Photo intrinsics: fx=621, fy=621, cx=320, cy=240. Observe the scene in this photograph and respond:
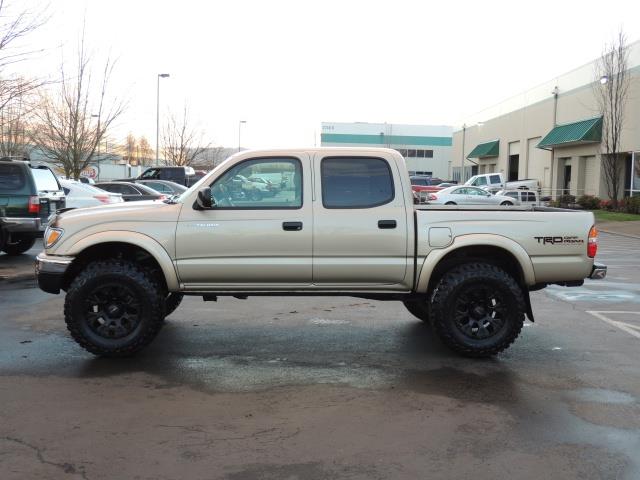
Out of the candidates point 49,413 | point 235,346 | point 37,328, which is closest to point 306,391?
point 235,346

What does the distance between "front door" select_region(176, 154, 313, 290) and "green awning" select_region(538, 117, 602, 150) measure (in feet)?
105

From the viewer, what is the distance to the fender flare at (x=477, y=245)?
19.4 ft

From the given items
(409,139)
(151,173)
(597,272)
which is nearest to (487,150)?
(151,173)

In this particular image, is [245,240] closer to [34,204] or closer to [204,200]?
[204,200]

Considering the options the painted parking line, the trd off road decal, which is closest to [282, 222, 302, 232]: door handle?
the trd off road decal

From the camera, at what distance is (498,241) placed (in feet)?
19.5

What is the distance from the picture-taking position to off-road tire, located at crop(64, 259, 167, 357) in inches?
228

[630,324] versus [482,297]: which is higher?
[482,297]

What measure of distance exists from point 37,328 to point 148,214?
2300mm

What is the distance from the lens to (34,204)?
1165 cm

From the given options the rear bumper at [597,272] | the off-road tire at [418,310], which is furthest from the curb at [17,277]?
the rear bumper at [597,272]

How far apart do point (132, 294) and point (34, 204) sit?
22.8 feet

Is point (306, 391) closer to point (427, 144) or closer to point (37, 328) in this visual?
point (37, 328)

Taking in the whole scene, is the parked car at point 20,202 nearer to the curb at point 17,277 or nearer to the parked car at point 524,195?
the curb at point 17,277
